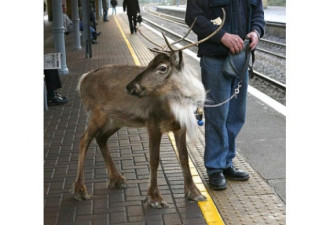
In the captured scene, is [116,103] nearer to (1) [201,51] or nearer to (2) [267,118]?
(1) [201,51]

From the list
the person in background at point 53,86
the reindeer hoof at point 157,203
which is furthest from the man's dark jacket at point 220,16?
the person in background at point 53,86

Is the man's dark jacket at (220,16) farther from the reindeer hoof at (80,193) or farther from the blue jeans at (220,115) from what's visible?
the reindeer hoof at (80,193)

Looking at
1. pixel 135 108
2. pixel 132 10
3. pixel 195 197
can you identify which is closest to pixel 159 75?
pixel 135 108

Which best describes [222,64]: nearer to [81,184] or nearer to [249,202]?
[249,202]

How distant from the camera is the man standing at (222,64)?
4.75m

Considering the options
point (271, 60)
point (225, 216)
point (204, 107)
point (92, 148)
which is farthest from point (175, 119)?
A: point (271, 60)

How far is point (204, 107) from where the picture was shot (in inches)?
197

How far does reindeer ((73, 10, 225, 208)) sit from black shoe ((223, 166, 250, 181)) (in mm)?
671

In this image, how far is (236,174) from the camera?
17.8 ft

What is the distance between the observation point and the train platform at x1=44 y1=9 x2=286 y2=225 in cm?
455

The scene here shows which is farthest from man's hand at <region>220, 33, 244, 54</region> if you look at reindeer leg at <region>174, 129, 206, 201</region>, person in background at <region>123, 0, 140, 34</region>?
person in background at <region>123, 0, 140, 34</region>

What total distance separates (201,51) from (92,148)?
2457mm

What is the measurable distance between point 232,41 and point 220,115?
77 centimetres

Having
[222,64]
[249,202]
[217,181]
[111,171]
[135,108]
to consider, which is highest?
[222,64]
